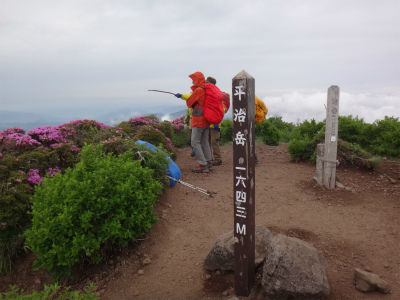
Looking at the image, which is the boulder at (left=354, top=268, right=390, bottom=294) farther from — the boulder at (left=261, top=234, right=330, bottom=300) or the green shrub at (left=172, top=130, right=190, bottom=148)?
the green shrub at (left=172, top=130, right=190, bottom=148)

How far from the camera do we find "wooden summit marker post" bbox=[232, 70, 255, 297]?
279 cm

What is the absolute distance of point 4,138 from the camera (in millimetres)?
6277

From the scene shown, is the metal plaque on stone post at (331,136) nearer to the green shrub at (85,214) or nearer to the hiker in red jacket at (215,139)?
the hiker in red jacket at (215,139)

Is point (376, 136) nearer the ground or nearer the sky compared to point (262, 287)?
nearer the sky

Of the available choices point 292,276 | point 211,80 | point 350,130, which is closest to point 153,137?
point 211,80

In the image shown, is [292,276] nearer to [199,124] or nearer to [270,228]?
[270,228]

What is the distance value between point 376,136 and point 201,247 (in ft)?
21.0

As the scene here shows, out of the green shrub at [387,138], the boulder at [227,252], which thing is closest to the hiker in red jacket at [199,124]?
the boulder at [227,252]

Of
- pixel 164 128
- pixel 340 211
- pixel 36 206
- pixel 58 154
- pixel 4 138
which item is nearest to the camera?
pixel 36 206

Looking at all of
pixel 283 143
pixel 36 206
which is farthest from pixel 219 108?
pixel 283 143

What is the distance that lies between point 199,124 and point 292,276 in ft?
13.9

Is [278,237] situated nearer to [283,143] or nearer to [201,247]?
[201,247]

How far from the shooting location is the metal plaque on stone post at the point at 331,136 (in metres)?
5.67

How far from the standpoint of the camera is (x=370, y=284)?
3.09 metres
